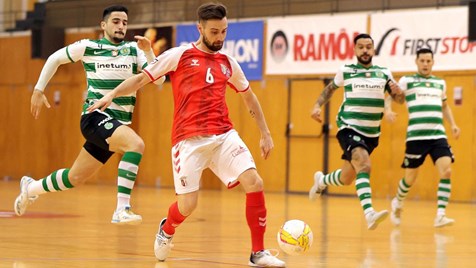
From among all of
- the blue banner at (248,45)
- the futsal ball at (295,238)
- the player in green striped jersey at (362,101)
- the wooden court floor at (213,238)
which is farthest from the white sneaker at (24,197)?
the blue banner at (248,45)

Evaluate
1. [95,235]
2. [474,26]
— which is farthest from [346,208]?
[95,235]

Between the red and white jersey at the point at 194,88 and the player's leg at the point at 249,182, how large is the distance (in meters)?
0.19

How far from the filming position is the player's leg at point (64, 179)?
11.2 meters

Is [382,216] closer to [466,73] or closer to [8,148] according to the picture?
[466,73]

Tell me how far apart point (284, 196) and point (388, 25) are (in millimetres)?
4425

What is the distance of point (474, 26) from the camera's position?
738 inches

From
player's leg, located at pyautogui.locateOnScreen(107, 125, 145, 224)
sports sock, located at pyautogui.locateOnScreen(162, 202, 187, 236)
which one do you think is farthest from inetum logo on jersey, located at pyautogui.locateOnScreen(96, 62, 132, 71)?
sports sock, located at pyautogui.locateOnScreen(162, 202, 187, 236)

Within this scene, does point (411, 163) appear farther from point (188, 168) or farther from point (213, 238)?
point (188, 168)

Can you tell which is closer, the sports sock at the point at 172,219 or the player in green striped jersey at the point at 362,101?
the sports sock at the point at 172,219

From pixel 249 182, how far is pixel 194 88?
2.94 ft

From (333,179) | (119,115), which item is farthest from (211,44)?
(333,179)

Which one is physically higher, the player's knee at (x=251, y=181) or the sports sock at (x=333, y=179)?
the player's knee at (x=251, y=181)

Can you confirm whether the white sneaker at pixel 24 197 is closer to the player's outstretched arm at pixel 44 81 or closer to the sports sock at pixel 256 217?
the player's outstretched arm at pixel 44 81

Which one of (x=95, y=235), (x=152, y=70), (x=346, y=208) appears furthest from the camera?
(x=346, y=208)
